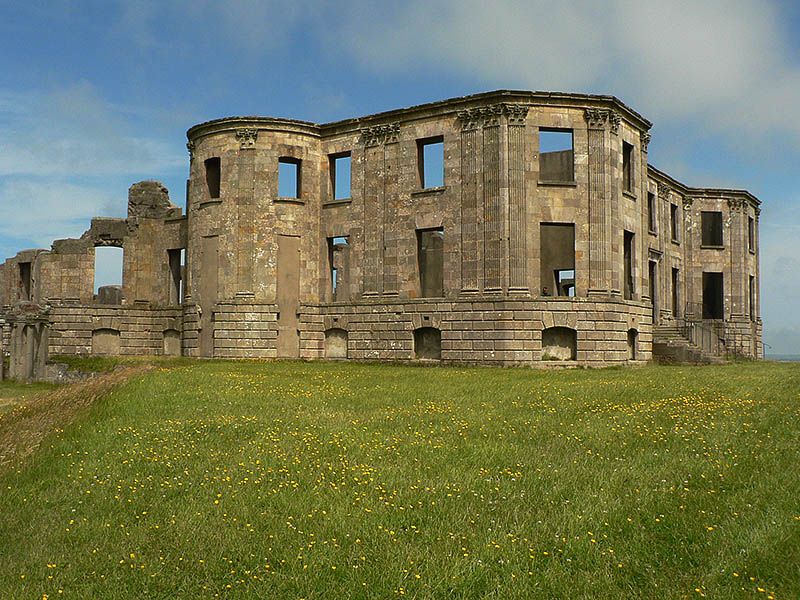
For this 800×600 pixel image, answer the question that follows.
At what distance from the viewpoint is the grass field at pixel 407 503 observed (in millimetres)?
6559

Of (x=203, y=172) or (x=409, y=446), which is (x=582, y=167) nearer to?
(x=203, y=172)

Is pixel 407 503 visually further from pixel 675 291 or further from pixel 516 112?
pixel 675 291

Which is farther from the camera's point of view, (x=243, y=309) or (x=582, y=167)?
(x=243, y=309)

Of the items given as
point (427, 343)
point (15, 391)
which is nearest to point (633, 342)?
point (427, 343)

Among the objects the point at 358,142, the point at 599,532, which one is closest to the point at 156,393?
the point at 599,532

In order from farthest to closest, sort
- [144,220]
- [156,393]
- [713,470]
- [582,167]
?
[144,220] < [582,167] < [156,393] < [713,470]

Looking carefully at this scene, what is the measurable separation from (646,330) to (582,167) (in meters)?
7.25

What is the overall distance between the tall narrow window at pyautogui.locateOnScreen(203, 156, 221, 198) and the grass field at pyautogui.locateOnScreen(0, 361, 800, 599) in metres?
20.5

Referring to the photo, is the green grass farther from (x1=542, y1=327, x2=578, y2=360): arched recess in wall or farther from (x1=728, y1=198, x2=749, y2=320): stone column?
(x1=728, y1=198, x2=749, y2=320): stone column

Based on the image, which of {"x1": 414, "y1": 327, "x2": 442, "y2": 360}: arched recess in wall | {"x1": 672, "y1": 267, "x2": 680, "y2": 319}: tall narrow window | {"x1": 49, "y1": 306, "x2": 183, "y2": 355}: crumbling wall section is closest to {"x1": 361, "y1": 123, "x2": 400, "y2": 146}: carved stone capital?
{"x1": 414, "y1": 327, "x2": 442, "y2": 360}: arched recess in wall

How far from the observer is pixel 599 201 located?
29.1 meters

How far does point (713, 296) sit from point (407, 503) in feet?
143

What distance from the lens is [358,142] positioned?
107 feet

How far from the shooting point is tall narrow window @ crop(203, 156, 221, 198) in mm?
33719
